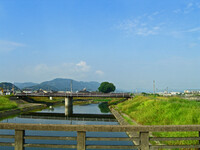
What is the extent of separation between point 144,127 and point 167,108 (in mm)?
23285

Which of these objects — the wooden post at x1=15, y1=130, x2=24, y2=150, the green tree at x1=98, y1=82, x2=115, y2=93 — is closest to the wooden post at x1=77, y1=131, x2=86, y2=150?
the wooden post at x1=15, y1=130, x2=24, y2=150

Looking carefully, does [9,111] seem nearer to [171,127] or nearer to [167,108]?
[167,108]

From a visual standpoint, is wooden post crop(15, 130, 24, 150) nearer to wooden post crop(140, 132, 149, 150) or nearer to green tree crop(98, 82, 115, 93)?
wooden post crop(140, 132, 149, 150)

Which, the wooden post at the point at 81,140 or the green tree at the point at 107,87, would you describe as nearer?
the wooden post at the point at 81,140

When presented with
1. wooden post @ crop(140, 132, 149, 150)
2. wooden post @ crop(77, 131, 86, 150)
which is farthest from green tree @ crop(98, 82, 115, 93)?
wooden post @ crop(77, 131, 86, 150)

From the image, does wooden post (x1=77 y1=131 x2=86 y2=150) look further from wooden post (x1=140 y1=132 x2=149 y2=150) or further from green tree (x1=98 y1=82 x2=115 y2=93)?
green tree (x1=98 y1=82 x2=115 y2=93)

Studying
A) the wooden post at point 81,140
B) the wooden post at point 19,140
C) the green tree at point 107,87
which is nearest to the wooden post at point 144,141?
the wooden post at point 81,140

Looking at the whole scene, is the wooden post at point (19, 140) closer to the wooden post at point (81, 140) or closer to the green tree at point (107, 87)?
the wooden post at point (81, 140)

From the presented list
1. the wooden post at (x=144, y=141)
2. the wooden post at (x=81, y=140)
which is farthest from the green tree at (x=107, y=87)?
the wooden post at (x=81, y=140)

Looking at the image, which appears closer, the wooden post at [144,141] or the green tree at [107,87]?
the wooden post at [144,141]

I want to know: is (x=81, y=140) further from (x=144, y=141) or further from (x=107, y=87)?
(x=107, y=87)

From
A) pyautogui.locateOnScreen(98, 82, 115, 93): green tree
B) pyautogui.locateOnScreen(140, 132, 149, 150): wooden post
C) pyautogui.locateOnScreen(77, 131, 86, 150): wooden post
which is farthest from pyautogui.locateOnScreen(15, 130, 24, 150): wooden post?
pyautogui.locateOnScreen(98, 82, 115, 93): green tree

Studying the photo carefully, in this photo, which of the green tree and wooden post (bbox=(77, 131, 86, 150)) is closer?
wooden post (bbox=(77, 131, 86, 150))

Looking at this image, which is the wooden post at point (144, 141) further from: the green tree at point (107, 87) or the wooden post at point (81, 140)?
the green tree at point (107, 87)
